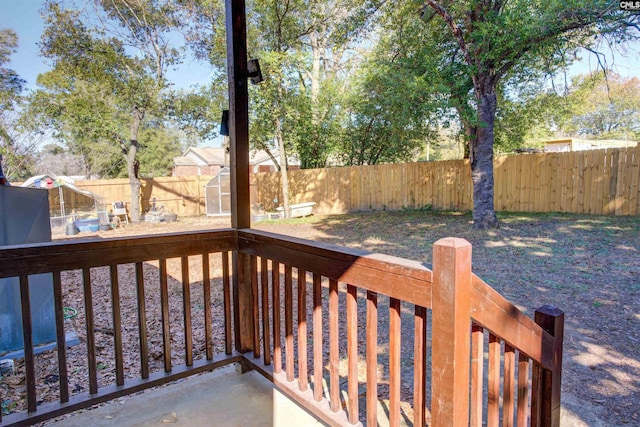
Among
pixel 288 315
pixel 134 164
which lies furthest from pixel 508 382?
pixel 134 164

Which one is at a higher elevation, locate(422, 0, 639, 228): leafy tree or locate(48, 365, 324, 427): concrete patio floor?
locate(422, 0, 639, 228): leafy tree

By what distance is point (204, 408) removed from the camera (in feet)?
6.01

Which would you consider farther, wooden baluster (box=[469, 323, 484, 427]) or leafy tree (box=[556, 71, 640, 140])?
leafy tree (box=[556, 71, 640, 140])

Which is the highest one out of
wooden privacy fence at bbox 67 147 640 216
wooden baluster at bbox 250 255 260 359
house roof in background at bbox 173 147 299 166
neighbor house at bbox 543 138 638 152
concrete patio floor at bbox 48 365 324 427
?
house roof in background at bbox 173 147 299 166

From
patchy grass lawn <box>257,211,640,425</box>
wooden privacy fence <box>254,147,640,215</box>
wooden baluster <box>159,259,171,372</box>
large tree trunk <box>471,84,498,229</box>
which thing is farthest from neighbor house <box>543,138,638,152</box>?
wooden baluster <box>159,259,171,372</box>

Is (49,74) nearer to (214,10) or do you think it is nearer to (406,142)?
(214,10)

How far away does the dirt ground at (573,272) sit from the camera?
2227 mm

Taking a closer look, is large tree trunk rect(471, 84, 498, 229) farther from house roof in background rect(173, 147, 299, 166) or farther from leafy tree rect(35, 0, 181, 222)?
house roof in background rect(173, 147, 299, 166)

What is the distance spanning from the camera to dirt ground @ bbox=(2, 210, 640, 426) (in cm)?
223

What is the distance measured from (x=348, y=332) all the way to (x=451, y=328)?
1.79 ft

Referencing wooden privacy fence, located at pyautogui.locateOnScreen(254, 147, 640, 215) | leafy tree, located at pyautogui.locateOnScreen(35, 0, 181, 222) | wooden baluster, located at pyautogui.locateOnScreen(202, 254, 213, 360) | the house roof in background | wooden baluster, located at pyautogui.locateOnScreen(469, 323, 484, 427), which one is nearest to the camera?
wooden baluster, located at pyautogui.locateOnScreen(469, 323, 484, 427)

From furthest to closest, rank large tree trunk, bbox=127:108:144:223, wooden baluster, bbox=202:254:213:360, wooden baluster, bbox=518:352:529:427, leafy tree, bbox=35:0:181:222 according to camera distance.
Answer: large tree trunk, bbox=127:108:144:223
leafy tree, bbox=35:0:181:222
wooden baluster, bbox=202:254:213:360
wooden baluster, bbox=518:352:529:427

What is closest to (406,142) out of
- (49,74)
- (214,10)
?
(214,10)

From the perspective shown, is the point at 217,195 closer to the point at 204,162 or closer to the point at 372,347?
the point at 372,347
